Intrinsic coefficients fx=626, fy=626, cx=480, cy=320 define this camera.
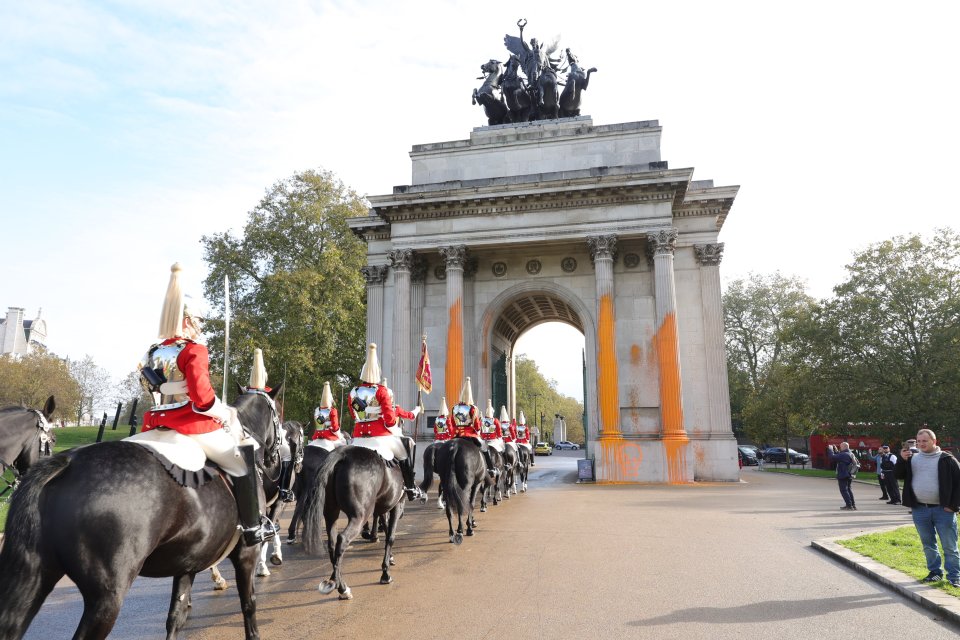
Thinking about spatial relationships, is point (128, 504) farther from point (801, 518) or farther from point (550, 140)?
point (550, 140)

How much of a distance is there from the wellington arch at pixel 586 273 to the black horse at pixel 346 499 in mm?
18186

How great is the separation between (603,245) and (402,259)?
914cm

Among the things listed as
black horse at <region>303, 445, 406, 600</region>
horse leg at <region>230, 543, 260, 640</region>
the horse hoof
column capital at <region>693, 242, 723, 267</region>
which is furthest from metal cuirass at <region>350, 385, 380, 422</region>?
column capital at <region>693, 242, 723, 267</region>

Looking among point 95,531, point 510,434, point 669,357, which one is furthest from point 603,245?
point 95,531

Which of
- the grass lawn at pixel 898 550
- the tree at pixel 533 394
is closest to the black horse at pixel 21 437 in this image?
the grass lawn at pixel 898 550

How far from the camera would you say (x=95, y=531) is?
3807 millimetres

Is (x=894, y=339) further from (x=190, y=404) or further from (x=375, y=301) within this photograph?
(x=190, y=404)

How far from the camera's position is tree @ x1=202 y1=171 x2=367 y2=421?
3500 cm

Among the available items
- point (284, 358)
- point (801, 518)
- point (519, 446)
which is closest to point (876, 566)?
point (801, 518)

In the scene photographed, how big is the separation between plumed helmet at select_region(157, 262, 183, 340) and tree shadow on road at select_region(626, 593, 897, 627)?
5131 mm

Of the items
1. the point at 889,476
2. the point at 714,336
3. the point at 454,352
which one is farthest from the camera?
the point at 454,352

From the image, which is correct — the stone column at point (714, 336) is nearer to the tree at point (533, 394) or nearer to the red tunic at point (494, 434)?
the red tunic at point (494, 434)

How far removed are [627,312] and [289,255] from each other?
22077mm

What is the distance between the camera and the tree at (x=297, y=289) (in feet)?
115
